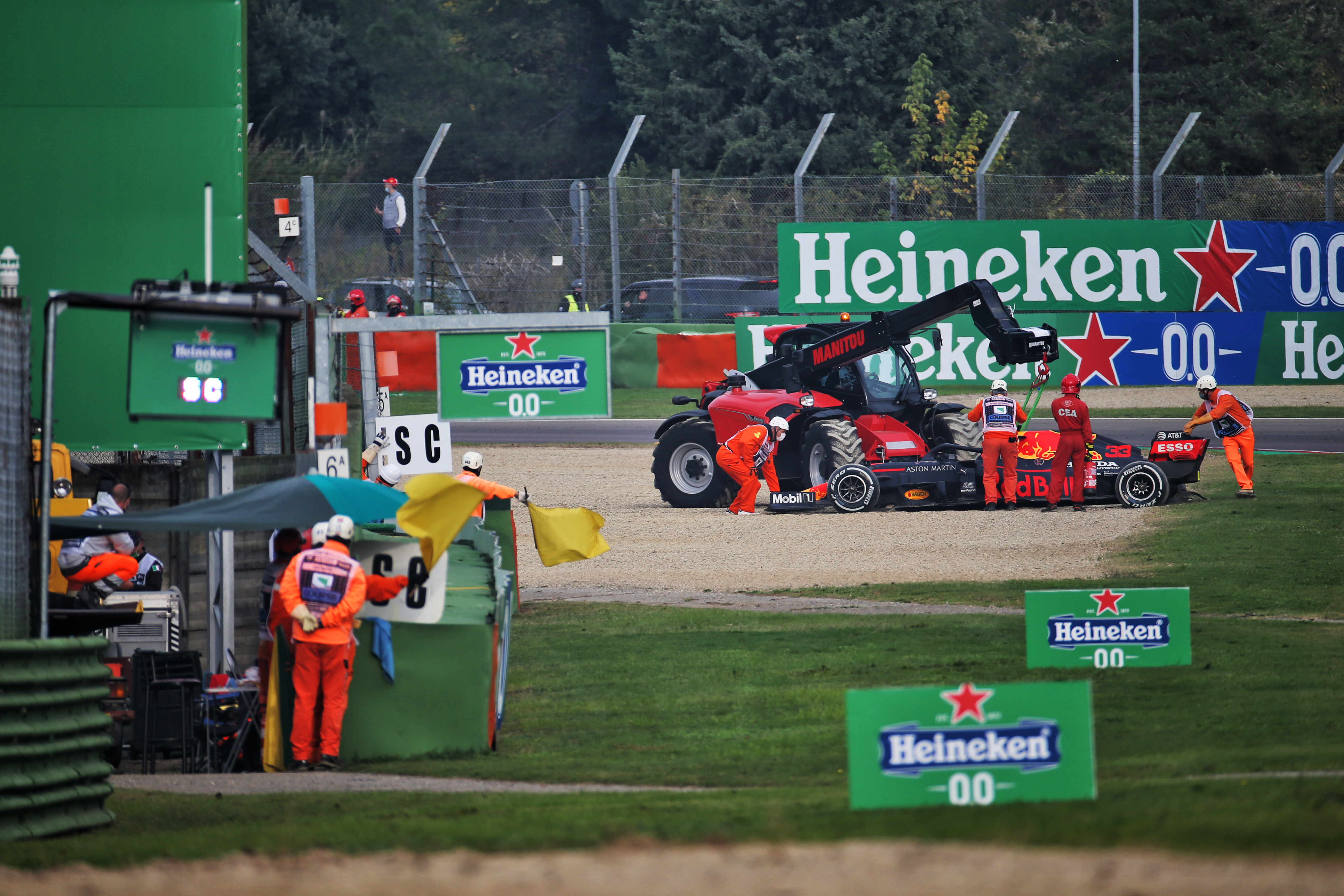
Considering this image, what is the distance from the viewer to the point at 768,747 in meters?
10.1

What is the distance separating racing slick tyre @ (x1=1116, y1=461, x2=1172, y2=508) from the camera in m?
19.9

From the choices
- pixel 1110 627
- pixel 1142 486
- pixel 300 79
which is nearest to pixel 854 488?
pixel 1142 486

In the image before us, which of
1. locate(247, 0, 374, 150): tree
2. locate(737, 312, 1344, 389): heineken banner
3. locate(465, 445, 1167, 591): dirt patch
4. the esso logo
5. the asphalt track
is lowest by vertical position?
locate(465, 445, 1167, 591): dirt patch

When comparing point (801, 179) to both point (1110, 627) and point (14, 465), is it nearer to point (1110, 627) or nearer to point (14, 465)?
point (1110, 627)

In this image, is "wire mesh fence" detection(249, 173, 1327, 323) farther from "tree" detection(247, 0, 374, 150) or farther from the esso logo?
"tree" detection(247, 0, 374, 150)

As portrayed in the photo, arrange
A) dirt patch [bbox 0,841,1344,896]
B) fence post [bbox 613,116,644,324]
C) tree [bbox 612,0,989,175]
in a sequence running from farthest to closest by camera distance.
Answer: tree [bbox 612,0,989,175] → fence post [bbox 613,116,644,324] → dirt patch [bbox 0,841,1344,896]

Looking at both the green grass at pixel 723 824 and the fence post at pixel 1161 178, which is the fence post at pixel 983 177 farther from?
the green grass at pixel 723 824

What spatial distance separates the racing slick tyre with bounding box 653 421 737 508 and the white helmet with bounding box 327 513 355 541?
11574mm

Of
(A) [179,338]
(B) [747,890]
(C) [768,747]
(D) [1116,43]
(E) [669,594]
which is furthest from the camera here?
(D) [1116,43]

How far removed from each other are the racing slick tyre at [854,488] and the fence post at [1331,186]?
14.8 metres

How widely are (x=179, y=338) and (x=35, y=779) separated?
7.54 ft

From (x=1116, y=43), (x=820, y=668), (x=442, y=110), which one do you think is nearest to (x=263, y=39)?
A: (x=442, y=110)

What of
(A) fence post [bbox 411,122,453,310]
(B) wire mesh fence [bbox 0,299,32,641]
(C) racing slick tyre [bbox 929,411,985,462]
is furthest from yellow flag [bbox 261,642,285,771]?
(A) fence post [bbox 411,122,453,310]

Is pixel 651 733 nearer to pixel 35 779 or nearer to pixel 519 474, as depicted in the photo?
pixel 35 779
